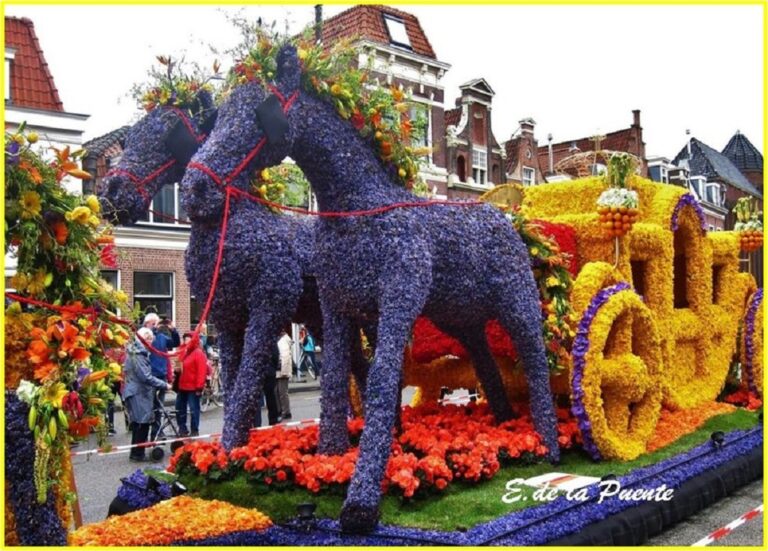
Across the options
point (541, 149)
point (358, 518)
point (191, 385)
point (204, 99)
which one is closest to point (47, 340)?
point (358, 518)

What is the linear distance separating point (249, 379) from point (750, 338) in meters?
6.96

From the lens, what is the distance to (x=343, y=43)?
5.66 m

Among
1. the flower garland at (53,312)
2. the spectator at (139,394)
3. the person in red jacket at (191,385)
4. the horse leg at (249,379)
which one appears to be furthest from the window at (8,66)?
the flower garland at (53,312)

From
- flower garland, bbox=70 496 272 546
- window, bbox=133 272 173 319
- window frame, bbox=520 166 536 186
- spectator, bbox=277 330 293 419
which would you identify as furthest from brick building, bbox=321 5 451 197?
flower garland, bbox=70 496 272 546

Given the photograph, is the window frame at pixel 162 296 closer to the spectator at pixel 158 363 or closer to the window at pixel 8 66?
the window at pixel 8 66

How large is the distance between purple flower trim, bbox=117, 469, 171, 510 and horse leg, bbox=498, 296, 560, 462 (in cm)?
296

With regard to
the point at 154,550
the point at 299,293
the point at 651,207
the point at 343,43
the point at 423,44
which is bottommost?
the point at 154,550

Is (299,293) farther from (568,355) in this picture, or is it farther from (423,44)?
(423,44)

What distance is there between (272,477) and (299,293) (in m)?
1.56

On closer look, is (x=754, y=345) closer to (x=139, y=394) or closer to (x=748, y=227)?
(x=748, y=227)

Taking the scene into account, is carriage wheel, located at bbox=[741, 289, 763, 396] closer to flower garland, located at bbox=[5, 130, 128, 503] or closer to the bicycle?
the bicycle

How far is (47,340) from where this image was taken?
12.5ft

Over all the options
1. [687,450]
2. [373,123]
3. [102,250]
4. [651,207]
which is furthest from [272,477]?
[651,207]

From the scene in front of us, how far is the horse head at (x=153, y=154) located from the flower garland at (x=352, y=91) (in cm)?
74
